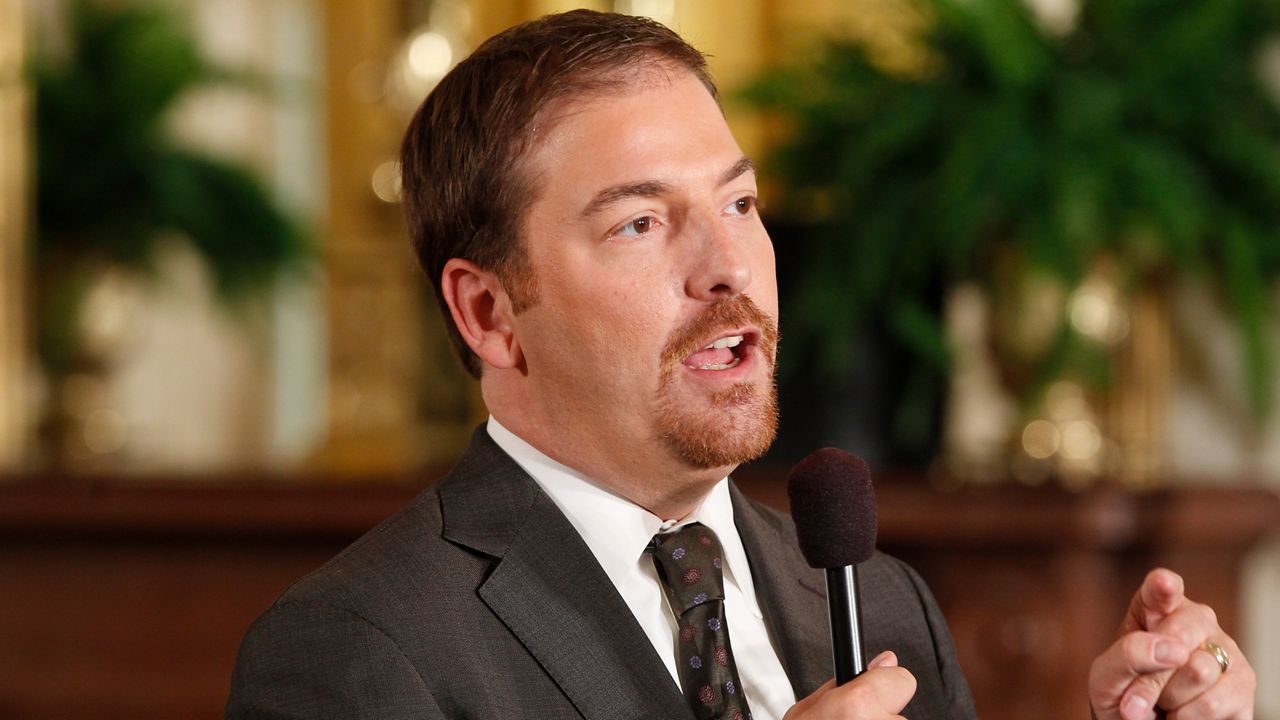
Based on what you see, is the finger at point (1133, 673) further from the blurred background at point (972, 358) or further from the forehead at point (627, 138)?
the blurred background at point (972, 358)

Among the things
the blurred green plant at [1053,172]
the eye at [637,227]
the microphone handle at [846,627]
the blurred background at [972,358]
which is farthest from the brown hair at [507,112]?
the blurred green plant at [1053,172]

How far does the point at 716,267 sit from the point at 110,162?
12.0ft

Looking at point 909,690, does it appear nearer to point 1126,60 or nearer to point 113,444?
point 1126,60

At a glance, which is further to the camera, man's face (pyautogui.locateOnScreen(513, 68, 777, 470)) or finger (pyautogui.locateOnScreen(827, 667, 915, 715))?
man's face (pyautogui.locateOnScreen(513, 68, 777, 470))

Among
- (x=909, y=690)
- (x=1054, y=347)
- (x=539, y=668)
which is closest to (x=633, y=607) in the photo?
(x=539, y=668)

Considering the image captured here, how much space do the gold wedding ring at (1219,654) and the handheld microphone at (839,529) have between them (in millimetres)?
454

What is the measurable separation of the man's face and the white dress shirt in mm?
53

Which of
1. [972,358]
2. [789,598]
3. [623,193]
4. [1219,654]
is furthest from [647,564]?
[972,358]

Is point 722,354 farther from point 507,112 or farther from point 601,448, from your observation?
point 507,112

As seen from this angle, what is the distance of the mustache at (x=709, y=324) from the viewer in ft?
5.89

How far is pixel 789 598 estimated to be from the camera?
1.98m

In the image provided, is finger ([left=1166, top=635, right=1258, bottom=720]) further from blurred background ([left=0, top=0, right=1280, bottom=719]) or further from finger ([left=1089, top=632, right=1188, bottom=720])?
blurred background ([left=0, top=0, right=1280, bottom=719])

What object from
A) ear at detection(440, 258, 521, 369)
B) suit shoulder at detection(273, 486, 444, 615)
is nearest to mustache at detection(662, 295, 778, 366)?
ear at detection(440, 258, 521, 369)

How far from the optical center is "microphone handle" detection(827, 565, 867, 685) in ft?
5.00
